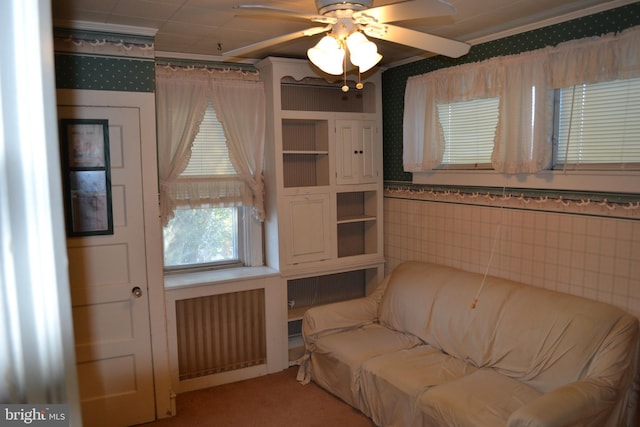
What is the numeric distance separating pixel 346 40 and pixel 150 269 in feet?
6.81

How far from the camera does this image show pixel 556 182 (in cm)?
302

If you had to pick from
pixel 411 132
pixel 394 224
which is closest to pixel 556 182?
pixel 411 132

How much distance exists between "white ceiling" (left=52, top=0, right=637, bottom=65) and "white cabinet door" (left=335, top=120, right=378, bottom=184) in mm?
835

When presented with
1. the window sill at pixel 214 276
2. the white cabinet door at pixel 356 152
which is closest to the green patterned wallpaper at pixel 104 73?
the window sill at pixel 214 276

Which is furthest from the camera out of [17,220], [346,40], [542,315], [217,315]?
[217,315]

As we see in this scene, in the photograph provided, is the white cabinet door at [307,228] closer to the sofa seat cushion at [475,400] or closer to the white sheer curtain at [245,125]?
the white sheer curtain at [245,125]

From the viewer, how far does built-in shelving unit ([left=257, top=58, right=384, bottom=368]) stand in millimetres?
3936

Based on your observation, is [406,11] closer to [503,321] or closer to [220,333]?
[503,321]

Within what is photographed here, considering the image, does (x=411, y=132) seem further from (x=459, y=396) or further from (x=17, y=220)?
(x=17, y=220)

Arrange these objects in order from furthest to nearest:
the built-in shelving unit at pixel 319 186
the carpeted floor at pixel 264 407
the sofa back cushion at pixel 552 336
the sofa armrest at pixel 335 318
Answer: the built-in shelving unit at pixel 319 186 < the sofa armrest at pixel 335 318 < the carpeted floor at pixel 264 407 < the sofa back cushion at pixel 552 336

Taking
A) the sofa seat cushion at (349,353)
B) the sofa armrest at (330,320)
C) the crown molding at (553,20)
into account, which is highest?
the crown molding at (553,20)

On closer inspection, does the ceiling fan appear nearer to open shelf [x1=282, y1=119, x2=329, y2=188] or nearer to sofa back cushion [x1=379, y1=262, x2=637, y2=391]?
sofa back cushion [x1=379, y1=262, x2=637, y2=391]

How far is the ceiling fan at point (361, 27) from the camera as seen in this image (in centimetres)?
190

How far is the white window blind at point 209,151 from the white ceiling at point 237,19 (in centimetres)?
59
